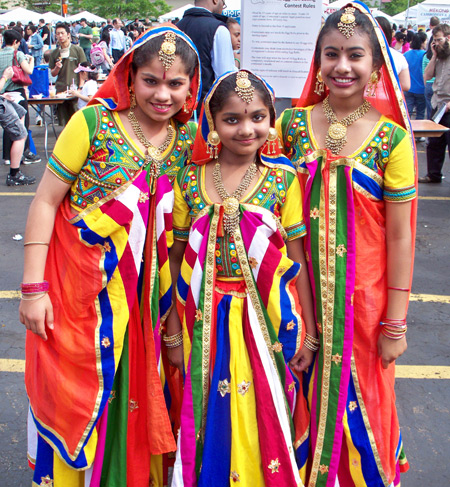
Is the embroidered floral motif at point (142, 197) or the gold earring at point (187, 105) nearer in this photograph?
the embroidered floral motif at point (142, 197)

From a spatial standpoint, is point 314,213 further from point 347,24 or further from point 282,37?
point 282,37

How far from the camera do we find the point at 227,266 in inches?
81.2

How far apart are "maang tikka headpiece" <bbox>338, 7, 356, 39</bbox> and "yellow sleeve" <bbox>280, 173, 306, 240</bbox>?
52cm

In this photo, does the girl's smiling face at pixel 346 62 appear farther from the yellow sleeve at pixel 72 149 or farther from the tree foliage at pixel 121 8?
the tree foliage at pixel 121 8

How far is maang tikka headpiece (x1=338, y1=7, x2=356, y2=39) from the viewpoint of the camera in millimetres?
1973

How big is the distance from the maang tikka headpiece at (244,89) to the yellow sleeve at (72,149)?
551mm

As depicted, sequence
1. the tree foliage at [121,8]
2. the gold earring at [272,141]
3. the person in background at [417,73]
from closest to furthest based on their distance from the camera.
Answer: the gold earring at [272,141] → the person in background at [417,73] → the tree foliage at [121,8]

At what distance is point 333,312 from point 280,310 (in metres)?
0.21

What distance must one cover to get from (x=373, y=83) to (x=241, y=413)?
4.22 ft

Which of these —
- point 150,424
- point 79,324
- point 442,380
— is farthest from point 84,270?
point 442,380

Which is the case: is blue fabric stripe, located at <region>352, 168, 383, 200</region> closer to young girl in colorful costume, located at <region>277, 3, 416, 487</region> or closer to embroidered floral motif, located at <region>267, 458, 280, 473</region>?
young girl in colorful costume, located at <region>277, 3, 416, 487</region>

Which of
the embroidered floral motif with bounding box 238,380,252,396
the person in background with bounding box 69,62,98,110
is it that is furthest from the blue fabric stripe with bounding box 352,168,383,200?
the person in background with bounding box 69,62,98,110

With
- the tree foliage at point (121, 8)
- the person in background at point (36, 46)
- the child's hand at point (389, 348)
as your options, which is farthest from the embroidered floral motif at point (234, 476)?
the tree foliage at point (121, 8)

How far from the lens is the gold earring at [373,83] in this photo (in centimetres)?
208
